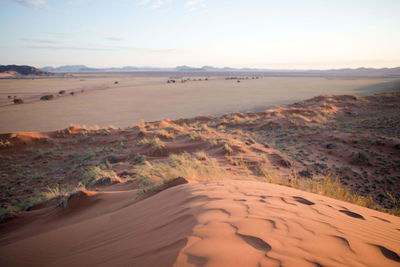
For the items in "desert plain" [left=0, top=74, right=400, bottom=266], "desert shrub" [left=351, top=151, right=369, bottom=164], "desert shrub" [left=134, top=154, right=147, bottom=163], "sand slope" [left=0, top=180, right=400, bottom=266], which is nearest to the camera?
"sand slope" [left=0, top=180, right=400, bottom=266]

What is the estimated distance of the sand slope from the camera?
172cm

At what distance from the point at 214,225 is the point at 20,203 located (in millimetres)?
5871

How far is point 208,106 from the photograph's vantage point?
27453 millimetres

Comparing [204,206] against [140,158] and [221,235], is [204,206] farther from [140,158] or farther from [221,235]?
[140,158]

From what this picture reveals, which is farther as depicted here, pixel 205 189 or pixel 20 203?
pixel 20 203

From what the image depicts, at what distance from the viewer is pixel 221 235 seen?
6.50 feet

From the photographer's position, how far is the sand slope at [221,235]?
1724 mm

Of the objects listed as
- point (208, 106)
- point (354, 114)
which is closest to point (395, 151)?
point (354, 114)

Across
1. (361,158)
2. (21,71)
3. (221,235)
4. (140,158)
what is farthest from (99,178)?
(21,71)

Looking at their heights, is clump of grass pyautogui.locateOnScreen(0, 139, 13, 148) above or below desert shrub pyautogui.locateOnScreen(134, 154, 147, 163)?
above

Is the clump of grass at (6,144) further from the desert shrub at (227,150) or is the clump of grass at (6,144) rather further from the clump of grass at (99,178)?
A: the desert shrub at (227,150)

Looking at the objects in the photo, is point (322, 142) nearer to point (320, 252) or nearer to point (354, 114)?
point (320, 252)

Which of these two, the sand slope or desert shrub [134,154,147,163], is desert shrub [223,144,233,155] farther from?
the sand slope

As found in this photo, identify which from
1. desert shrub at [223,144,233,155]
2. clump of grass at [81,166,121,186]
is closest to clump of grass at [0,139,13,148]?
clump of grass at [81,166,121,186]
